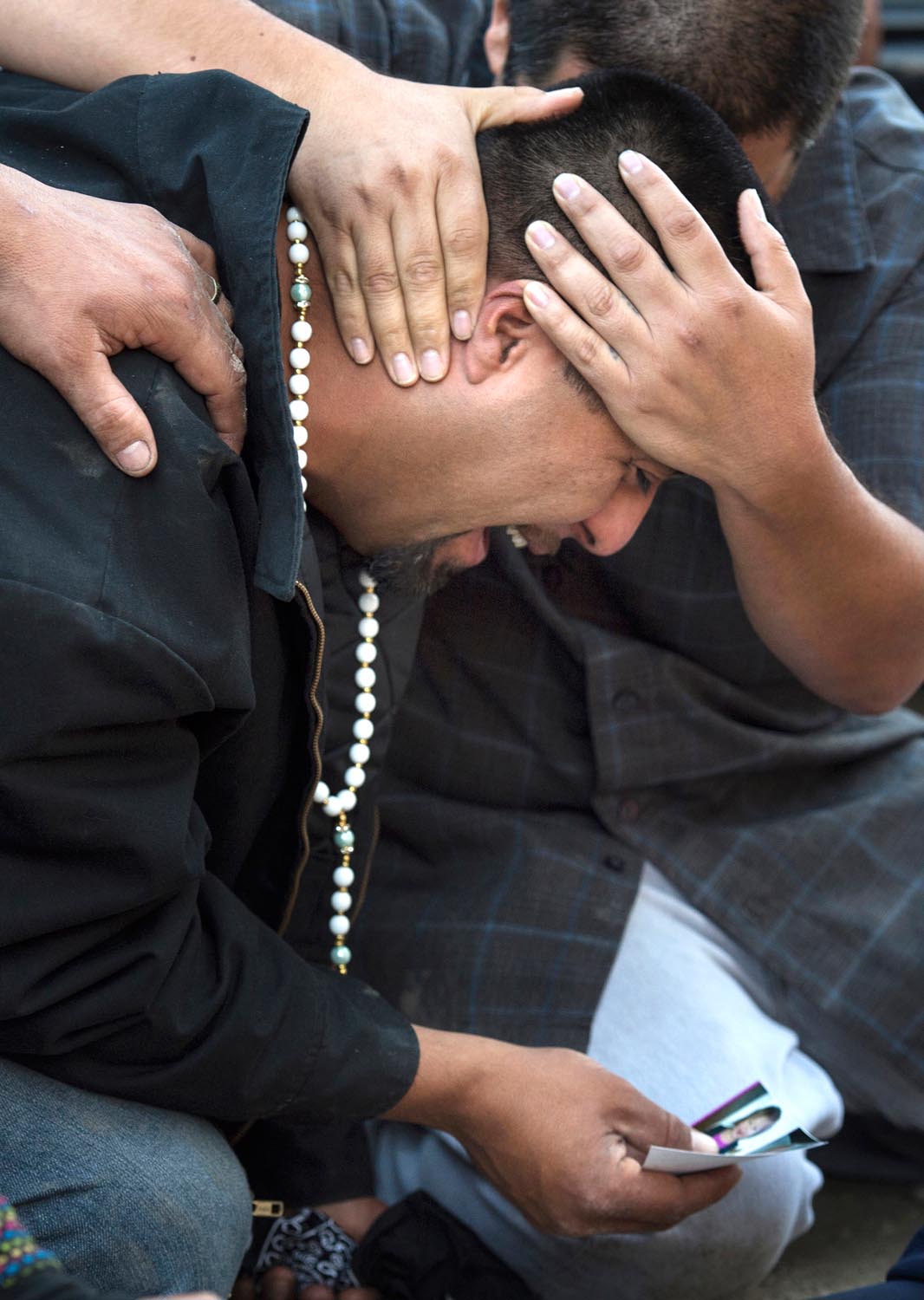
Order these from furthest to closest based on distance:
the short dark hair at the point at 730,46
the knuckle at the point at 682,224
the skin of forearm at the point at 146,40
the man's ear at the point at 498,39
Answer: the man's ear at the point at 498,39 → the short dark hair at the point at 730,46 → the skin of forearm at the point at 146,40 → the knuckle at the point at 682,224

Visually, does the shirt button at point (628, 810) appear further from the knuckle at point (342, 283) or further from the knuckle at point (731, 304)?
the knuckle at point (342, 283)

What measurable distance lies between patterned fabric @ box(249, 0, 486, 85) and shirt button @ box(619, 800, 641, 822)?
4.10ft

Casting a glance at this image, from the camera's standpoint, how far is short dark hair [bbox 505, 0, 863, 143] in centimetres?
198

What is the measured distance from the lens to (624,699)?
7.46 feet

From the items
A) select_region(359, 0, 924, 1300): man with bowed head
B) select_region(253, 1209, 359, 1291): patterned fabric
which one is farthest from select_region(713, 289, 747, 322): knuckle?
select_region(253, 1209, 359, 1291): patterned fabric

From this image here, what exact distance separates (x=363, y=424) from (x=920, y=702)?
253cm

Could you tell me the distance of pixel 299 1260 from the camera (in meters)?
2.04

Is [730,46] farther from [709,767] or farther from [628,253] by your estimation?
[709,767]

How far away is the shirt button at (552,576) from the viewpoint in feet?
7.57

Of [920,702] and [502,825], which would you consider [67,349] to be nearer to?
[502,825]

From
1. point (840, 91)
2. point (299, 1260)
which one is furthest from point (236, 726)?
point (840, 91)

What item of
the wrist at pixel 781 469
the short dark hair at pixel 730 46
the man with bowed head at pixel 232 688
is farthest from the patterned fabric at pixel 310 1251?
the short dark hair at pixel 730 46

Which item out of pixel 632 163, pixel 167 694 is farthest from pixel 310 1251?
pixel 632 163

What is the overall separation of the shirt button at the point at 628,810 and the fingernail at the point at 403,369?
963 mm
